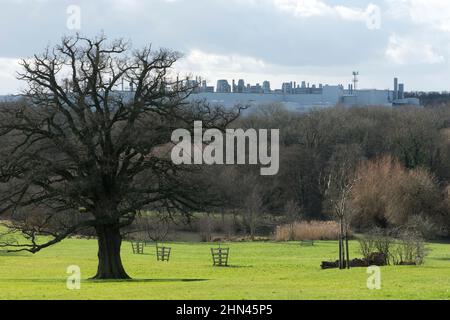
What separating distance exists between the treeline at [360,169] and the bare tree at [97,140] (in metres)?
35.7

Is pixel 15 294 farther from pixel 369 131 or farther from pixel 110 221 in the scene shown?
pixel 369 131

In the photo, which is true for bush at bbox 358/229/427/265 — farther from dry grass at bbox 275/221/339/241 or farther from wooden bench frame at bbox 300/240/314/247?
dry grass at bbox 275/221/339/241

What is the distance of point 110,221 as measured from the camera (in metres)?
34.4

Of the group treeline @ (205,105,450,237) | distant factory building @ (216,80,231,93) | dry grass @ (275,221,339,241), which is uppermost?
distant factory building @ (216,80,231,93)

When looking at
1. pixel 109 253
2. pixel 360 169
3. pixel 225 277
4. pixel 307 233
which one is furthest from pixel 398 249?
pixel 360 169

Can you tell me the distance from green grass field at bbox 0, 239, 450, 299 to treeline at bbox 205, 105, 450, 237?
11.2m

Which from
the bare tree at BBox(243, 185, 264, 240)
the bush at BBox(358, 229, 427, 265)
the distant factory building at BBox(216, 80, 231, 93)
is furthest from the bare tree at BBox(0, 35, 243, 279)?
the distant factory building at BBox(216, 80, 231, 93)

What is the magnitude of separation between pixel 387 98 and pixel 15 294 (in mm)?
172170

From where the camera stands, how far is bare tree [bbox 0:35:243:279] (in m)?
33.4

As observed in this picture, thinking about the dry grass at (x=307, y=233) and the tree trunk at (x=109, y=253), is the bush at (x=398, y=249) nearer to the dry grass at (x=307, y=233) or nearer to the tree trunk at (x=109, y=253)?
the tree trunk at (x=109, y=253)

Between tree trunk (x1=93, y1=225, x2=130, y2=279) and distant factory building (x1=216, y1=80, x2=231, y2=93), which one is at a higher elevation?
distant factory building (x1=216, y1=80, x2=231, y2=93)

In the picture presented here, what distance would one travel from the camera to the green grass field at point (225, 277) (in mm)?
23047

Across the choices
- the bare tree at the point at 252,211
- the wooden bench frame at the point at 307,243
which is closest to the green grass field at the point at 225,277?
the wooden bench frame at the point at 307,243
